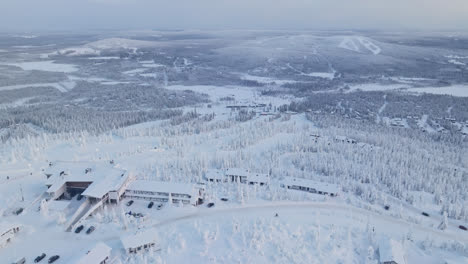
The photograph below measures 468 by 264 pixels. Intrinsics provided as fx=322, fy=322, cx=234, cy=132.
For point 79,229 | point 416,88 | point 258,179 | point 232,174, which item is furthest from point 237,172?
point 416,88

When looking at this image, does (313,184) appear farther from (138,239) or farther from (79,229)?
(79,229)

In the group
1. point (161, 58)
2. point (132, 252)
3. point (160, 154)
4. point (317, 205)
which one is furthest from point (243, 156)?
point (161, 58)

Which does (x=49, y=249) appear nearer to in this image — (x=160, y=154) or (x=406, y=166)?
(x=160, y=154)

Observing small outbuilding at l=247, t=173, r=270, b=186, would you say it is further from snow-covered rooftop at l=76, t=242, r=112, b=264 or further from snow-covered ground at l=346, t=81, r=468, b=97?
snow-covered ground at l=346, t=81, r=468, b=97

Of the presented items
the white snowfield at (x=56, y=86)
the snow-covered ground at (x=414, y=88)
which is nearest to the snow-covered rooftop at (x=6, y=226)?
the white snowfield at (x=56, y=86)

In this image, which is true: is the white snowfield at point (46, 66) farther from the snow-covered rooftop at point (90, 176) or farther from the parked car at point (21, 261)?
the parked car at point (21, 261)
